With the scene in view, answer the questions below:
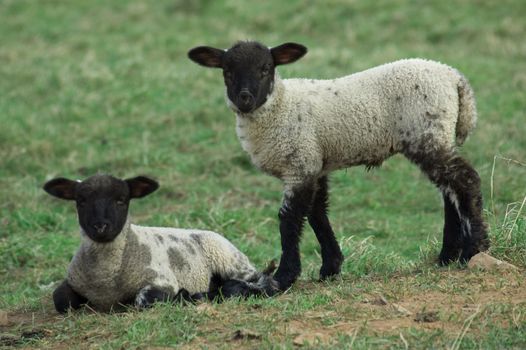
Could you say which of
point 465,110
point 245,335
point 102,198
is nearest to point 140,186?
point 102,198

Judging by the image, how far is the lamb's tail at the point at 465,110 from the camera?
8.74 metres

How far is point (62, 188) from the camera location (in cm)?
826

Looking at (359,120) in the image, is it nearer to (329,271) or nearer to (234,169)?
(329,271)

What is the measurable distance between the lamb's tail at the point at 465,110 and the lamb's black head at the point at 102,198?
262 cm

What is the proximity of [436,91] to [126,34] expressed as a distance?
42.4 ft

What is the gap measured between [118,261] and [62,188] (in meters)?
0.74

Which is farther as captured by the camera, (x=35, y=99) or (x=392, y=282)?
(x=35, y=99)

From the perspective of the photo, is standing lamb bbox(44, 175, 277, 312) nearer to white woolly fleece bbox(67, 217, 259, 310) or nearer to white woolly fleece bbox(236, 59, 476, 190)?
white woolly fleece bbox(67, 217, 259, 310)

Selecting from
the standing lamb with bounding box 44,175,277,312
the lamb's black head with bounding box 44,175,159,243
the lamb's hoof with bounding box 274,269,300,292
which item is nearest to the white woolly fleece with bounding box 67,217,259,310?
the standing lamb with bounding box 44,175,277,312

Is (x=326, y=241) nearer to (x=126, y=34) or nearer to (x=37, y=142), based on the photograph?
(x=37, y=142)

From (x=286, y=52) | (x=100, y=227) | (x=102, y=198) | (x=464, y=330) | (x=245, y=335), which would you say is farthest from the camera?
(x=286, y=52)

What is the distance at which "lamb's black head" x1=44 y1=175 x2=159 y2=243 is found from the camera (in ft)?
25.9

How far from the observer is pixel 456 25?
19.6 meters

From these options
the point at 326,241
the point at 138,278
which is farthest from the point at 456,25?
the point at 138,278
